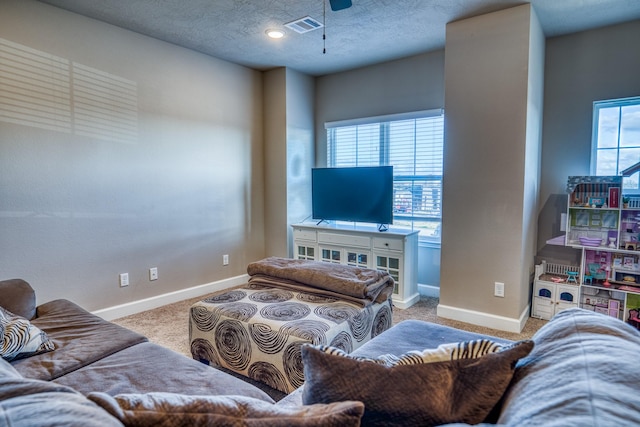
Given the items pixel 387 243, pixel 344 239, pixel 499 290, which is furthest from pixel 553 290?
pixel 344 239

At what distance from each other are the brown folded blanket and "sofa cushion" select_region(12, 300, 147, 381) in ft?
3.53

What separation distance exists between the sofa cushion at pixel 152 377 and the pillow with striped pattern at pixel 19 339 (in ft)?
0.95

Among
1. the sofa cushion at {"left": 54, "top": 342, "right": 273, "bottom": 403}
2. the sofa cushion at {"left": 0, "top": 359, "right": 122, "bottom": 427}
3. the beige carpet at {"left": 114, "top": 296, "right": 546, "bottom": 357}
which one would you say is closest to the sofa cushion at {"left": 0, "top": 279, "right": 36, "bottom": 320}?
the sofa cushion at {"left": 54, "top": 342, "right": 273, "bottom": 403}

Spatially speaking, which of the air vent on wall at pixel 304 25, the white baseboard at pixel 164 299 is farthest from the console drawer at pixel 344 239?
the air vent on wall at pixel 304 25

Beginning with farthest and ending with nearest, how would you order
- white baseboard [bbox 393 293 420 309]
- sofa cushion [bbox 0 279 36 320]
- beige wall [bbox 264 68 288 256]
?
beige wall [bbox 264 68 288 256]
white baseboard [bbox 393 293 420 309]
sofa cushion [bbox 0 279 36 320]

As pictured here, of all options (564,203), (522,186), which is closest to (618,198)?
(564,203)

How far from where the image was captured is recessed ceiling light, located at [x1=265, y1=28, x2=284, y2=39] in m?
3.37

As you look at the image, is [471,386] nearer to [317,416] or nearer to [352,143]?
[317,416]

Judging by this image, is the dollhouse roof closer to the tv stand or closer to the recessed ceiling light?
the tv stand

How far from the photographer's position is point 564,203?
3.42 metres

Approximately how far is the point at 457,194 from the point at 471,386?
8.70ft

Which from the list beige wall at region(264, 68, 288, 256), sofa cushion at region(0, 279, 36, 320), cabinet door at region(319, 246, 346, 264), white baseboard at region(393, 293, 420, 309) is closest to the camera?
sofa cushion at region(0, 279, 36, 320)

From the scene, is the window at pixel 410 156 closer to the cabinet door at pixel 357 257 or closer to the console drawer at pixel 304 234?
the cabinet door at pixel 357 257

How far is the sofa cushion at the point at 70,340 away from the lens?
1.54 metres
